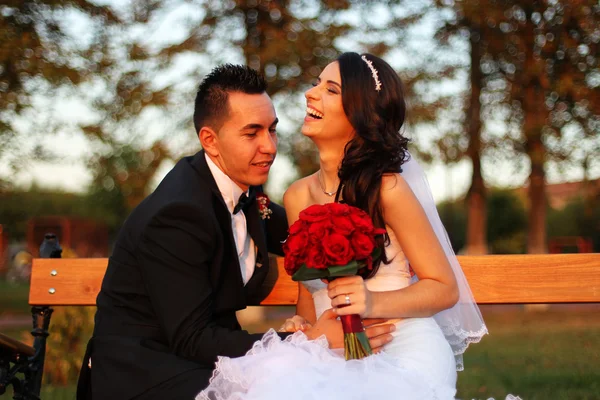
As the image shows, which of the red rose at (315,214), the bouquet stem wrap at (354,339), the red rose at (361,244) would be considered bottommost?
the bouquet stem wrap at (354,339)

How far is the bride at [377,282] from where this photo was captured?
10.4ft

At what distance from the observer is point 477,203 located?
606 inches

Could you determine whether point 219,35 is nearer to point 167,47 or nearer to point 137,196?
point 167,47

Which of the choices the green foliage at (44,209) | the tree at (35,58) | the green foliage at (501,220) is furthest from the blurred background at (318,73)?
the green foliage at (44,209)

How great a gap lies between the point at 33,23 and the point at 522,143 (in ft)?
29.7

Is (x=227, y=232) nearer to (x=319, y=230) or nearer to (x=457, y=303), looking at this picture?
(x=319, y=230)

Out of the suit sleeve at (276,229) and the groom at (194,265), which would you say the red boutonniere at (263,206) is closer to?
the groom at (194,265)

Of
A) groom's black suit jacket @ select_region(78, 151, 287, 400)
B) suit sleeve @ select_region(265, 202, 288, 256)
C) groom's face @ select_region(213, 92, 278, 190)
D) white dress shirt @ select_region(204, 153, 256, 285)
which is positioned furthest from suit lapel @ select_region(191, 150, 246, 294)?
suit sleeve @ select_region(265, 202, 288, 256)

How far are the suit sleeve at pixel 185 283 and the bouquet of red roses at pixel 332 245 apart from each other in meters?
0.43

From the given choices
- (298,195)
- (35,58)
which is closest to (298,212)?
(298,195)

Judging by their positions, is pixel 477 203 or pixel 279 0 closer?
pixel 279 0

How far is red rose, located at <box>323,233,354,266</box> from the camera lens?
3.18 m

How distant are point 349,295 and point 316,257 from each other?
29 cm

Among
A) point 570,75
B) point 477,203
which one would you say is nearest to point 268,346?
point 570,75
